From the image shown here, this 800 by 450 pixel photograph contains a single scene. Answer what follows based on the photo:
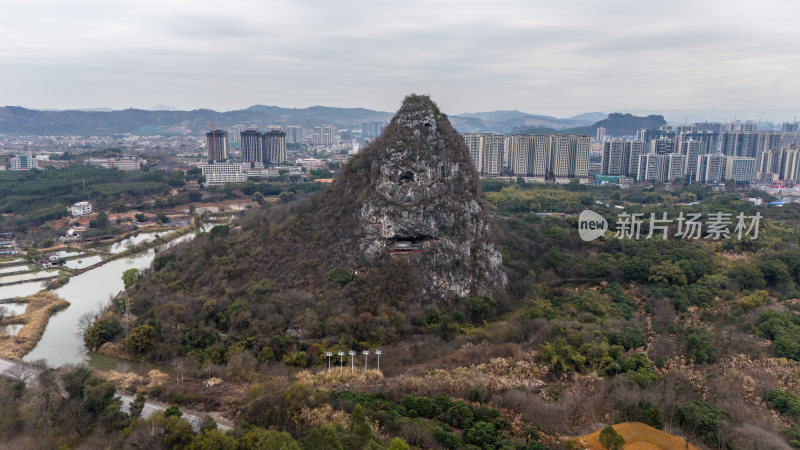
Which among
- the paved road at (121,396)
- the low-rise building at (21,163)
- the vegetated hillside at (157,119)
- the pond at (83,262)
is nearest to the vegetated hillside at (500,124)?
the vegetated hillside at (157,119)

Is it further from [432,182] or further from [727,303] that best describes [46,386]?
[727,303]

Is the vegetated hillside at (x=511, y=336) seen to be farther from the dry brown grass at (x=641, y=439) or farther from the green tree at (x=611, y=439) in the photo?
the green tree at (x=611, y=439)

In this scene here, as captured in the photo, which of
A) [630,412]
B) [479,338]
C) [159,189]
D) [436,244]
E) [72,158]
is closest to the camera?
[630,412]

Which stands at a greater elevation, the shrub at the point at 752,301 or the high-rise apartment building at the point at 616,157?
the high-rise apartment building at the point at 616,157

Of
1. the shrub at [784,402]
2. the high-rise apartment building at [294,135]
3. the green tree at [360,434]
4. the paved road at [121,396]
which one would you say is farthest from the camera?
the high-rise apartment building at [294,135]

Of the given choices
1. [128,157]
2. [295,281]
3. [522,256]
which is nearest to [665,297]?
[522,256]

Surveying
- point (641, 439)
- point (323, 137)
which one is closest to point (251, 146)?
point (323, 137)
